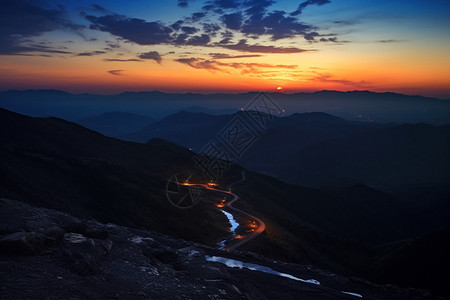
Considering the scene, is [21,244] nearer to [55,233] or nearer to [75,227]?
[55,233]

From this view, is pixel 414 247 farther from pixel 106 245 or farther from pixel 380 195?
pixel 380 195

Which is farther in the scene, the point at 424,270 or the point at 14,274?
the point at 424,270

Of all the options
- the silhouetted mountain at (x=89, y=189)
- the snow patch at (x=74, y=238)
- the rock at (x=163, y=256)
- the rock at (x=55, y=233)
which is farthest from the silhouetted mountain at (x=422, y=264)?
the rock at (x=55, y=233)

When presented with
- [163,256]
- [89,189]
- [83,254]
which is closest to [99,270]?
[83,254]

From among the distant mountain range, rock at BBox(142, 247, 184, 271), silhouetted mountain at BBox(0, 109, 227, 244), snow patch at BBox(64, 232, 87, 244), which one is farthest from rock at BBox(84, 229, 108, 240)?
silhouetted mountain at BBox(0, 109, 227, 244)

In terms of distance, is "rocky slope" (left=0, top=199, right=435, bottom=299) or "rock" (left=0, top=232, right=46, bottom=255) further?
"rock" (left=0, top=232, right=46, bottom=255)

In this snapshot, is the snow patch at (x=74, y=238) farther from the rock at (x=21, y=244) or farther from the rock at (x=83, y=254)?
the rock at (x=21, y=244)

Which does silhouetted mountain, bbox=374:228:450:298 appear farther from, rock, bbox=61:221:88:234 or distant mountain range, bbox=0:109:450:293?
rock, bbox=61:221:88:234

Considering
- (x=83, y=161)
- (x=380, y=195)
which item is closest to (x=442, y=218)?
(x=380, y=195)
